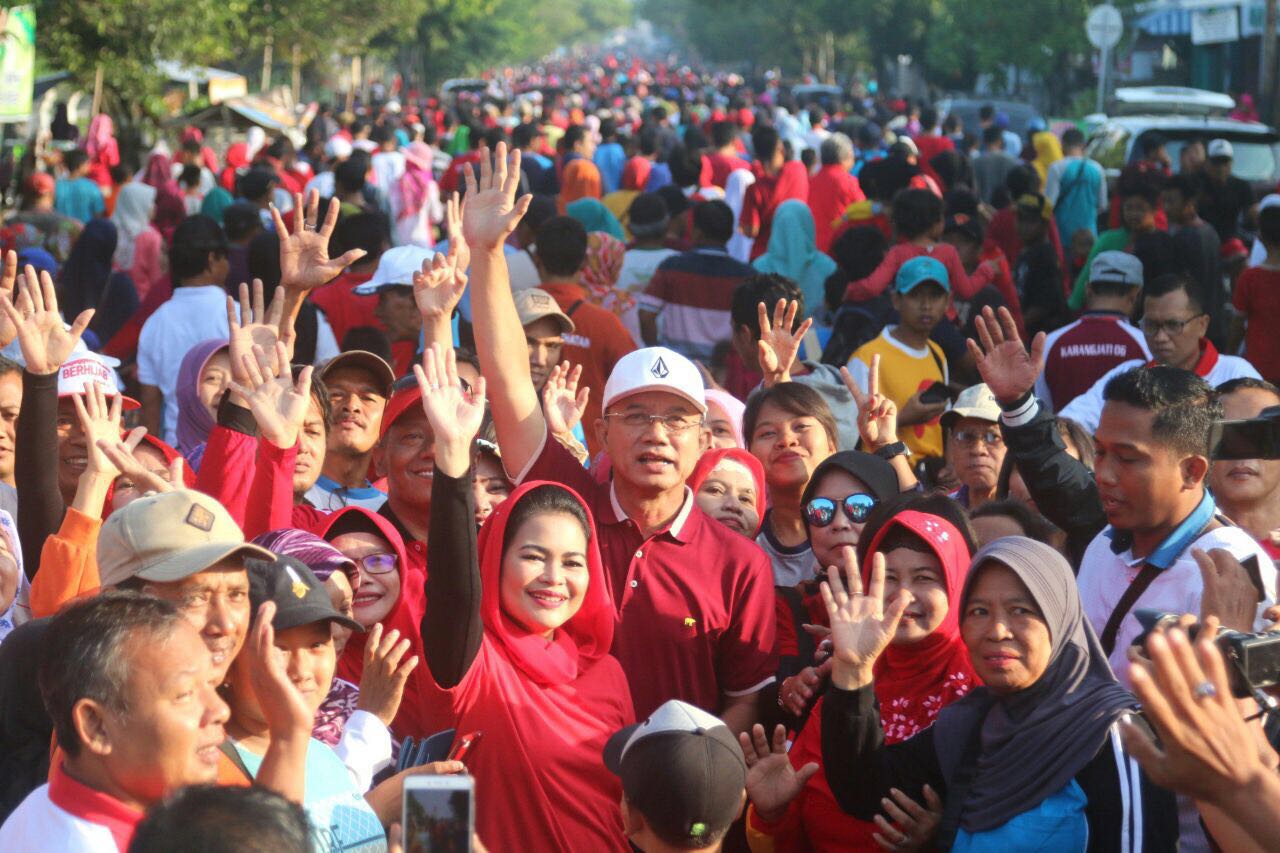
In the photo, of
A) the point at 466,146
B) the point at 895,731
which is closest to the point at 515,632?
the point at 895,731

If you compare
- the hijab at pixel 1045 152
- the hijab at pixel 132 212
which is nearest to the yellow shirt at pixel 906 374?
the hijab at pixel 132 212

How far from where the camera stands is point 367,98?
53.0 metres

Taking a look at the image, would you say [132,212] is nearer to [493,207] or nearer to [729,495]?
[493,207]

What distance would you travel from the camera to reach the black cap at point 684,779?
357 centimetres

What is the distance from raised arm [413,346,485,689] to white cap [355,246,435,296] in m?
3.45

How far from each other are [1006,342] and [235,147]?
16.1 metres

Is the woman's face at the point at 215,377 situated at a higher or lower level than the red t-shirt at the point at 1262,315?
higher

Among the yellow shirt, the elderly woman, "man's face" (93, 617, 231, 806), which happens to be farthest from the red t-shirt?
"man's face" (93, 617, 231, 806)

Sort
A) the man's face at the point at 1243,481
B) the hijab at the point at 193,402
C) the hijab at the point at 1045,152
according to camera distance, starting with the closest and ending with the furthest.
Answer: the man's face at the point at 1243,481 < the hijab at the point at 193,402 < the hijab at the point at 1045,152

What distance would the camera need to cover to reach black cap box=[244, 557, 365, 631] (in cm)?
372

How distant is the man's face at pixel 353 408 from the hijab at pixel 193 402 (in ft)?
2.57

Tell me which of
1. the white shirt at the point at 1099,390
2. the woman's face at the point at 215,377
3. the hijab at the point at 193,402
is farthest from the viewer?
the white shirt at the point at 1099,390

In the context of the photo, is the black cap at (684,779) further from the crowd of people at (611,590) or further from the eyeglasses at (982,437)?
the eyeglasses at (982,437)

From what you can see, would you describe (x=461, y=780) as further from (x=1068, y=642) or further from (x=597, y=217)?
(x=597, y=217)
